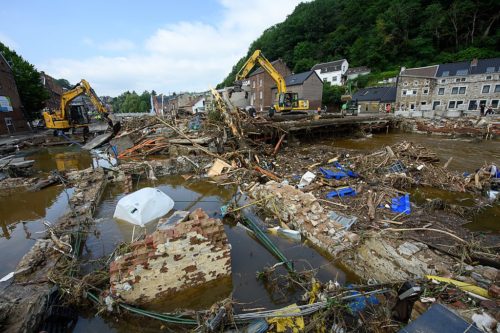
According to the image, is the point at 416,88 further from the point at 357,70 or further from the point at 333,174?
the point at 333,174

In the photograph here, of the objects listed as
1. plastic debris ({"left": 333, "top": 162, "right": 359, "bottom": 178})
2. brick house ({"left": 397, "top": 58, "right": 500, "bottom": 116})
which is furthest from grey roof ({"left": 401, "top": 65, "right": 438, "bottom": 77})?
plastic debris ({"left": 333, "top": 162, "right": 359, "bottom": 178})

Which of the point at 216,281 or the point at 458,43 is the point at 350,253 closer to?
the point at 216,281

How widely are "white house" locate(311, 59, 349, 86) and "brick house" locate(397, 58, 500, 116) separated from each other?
59.5 feet

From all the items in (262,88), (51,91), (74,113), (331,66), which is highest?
(331,66)

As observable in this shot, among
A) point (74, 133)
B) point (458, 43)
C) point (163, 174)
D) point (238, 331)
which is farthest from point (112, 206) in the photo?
point (458, 43)

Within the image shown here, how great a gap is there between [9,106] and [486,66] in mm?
56947

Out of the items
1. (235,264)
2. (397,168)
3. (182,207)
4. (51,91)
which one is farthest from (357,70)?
(51,91)

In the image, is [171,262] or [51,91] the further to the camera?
[51,91]

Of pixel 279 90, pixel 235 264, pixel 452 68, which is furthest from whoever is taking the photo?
pixel 452 68

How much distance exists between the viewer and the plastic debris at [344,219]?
5.18 m

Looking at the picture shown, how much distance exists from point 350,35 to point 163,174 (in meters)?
67.7

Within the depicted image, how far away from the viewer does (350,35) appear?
5919 centimetres

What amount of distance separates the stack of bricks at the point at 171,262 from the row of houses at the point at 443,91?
31936mm

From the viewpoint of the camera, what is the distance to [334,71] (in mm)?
53812
